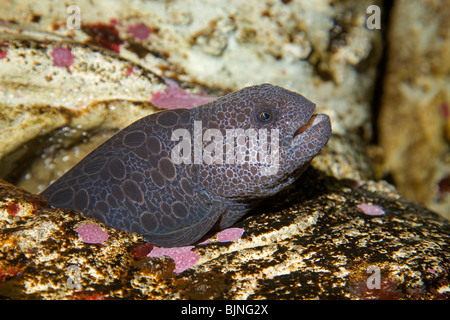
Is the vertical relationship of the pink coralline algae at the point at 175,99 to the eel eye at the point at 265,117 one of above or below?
above

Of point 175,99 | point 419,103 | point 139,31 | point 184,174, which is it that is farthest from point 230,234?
point 419,103

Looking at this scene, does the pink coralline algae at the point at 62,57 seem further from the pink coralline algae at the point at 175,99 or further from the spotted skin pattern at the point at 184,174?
the spotted skin pattern at the point at 184,174

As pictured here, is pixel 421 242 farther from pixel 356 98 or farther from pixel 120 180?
pixel 356 98

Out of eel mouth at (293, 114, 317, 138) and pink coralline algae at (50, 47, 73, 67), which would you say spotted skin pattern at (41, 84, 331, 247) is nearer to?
eel mouth at (293, 114, 317, 138)

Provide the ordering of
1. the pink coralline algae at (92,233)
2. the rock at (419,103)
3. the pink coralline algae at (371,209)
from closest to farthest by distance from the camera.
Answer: the pink coralline algae at (92,233) < the pink coralline algae at (371,209) < the rock at (419,103)

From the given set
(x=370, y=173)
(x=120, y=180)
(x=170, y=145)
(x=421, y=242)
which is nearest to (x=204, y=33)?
(x=170, y=145)

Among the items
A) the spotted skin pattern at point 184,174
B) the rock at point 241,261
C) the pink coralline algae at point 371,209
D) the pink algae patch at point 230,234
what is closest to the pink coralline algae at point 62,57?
the spotted skin pattern at point 184,174
